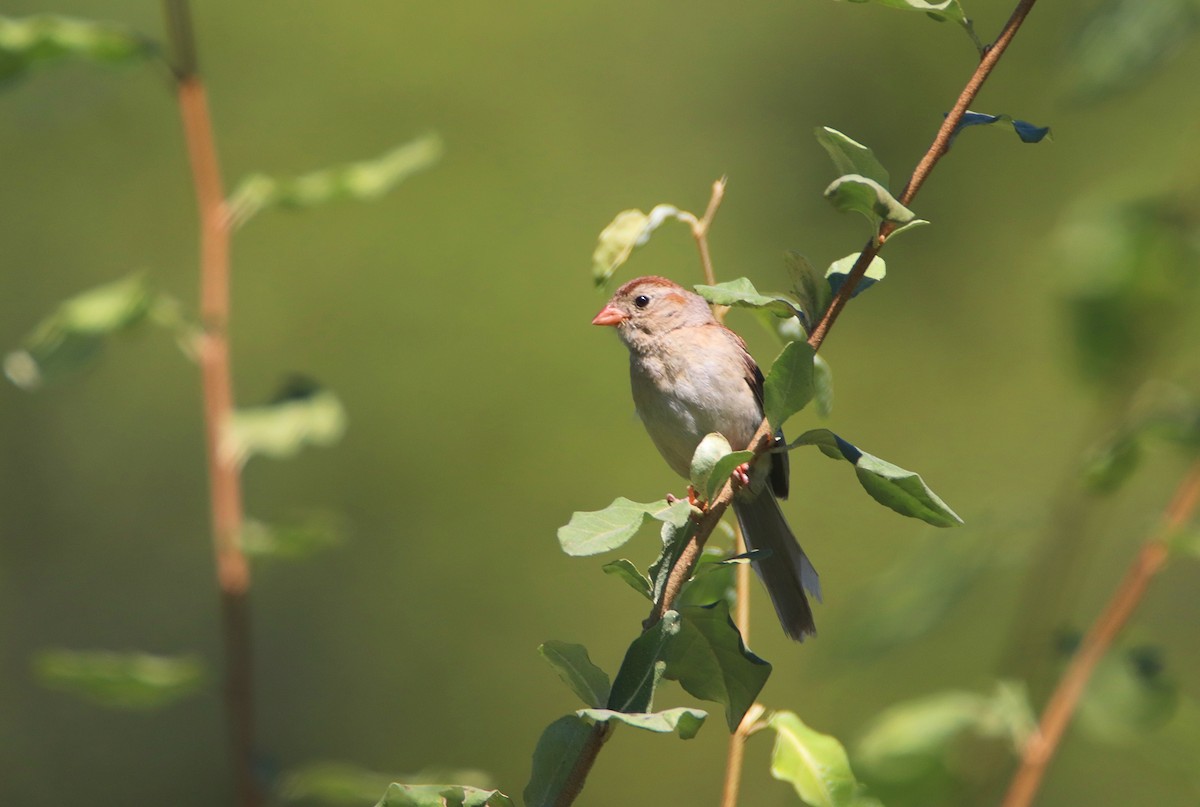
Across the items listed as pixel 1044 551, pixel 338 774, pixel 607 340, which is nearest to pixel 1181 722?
pixel 1044 551

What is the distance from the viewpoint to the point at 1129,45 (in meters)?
2.46

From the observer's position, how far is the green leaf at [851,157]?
1.66m

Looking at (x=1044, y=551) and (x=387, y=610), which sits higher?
(x=387, y=610)

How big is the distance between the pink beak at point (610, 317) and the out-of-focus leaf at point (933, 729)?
1763 millimetres

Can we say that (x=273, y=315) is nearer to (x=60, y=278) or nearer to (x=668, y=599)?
(x=60, y=278)

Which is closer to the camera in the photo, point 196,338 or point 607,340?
point 196,338

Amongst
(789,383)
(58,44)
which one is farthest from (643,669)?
(58,44)

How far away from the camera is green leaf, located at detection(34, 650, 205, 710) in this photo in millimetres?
2672

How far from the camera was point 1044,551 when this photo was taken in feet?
9.80

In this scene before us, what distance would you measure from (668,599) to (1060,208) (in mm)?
6296

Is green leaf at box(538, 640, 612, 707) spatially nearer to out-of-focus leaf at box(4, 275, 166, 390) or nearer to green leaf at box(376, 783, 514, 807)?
green leaf at box(376, 783, 514, 807)

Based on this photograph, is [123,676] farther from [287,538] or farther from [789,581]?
[789,581]

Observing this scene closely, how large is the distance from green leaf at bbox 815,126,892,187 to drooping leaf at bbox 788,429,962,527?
34 centimetres

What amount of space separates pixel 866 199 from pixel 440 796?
94 centimetres
